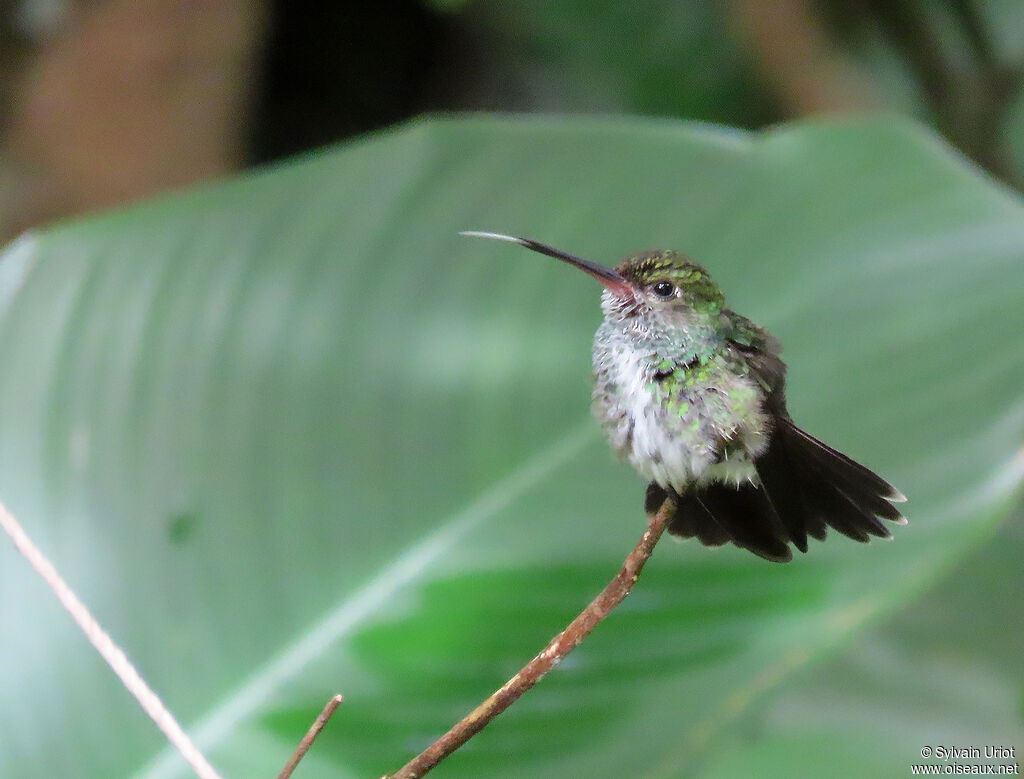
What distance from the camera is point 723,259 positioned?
2.15 feet

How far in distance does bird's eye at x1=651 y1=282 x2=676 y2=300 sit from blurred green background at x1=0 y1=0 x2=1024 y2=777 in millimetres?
261

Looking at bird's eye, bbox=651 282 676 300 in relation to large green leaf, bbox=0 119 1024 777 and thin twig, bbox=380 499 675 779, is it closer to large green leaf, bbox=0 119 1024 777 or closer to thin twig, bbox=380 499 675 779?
thin twig, bbox=380 499 675 779

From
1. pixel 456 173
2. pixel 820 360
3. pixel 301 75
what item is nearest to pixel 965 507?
pixel 820 360

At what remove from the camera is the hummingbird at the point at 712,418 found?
369 mm

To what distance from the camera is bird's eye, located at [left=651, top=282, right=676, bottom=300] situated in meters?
0.38

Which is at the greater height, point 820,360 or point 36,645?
point 820,360

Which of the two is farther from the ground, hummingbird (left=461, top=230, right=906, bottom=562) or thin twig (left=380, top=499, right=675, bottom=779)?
hummingbird (left=461, top=230, right=906, bottom=562)

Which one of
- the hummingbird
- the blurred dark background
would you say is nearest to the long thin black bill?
the hummingbird

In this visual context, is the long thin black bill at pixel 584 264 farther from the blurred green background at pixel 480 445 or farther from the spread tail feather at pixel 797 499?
the blurred green background at pixel 480 445

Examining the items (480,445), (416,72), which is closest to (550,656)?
(480,445)

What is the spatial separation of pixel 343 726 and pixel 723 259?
0.48m

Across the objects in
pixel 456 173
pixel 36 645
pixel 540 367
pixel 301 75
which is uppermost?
pixel 301 75

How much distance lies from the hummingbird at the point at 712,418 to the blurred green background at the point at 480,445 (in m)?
0.20

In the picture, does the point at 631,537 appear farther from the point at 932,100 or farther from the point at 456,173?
the point at 932,100
